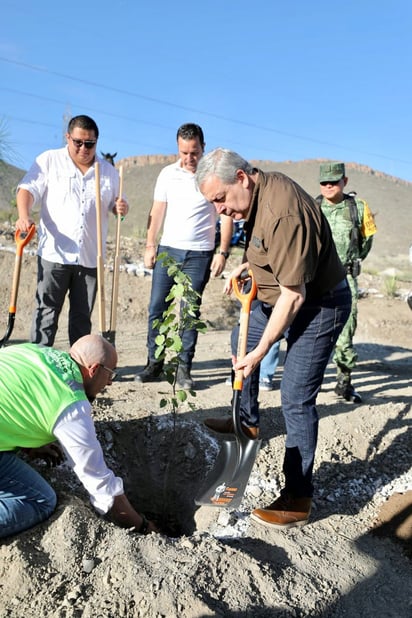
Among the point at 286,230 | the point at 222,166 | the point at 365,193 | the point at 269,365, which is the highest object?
the point at 365,193

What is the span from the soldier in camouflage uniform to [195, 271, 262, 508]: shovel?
5.93 ft

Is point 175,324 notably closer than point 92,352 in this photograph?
No

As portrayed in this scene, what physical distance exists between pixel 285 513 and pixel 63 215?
2712 mm

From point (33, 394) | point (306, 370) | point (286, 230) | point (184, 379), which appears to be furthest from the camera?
point (184, 379)

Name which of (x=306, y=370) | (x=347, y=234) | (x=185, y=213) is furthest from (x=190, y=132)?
(x=306, y=370)

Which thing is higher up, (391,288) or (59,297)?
(59,297)

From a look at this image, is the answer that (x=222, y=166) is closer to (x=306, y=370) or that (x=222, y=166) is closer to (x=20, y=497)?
(x=306, y=370)

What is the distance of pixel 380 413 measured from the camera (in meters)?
4.78

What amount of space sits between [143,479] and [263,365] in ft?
5.47

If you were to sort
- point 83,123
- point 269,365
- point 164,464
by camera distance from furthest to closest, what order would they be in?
point 269,365
point 83,123
point 164,464

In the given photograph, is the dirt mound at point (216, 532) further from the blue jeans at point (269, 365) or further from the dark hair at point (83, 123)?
the dark hair at point (83, 123)

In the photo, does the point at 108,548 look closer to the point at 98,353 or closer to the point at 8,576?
the point at 8,576

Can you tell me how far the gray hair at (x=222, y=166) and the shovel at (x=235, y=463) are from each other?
727 mm

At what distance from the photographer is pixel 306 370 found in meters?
3.13
